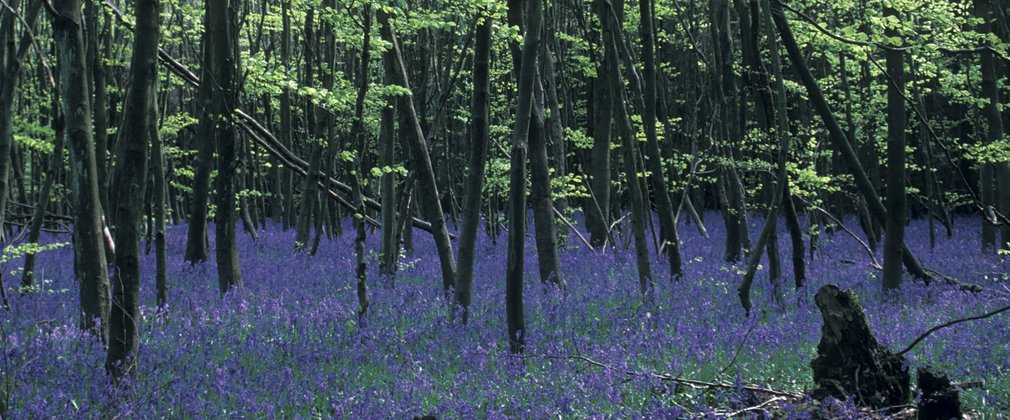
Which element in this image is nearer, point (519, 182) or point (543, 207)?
point (519, 182)

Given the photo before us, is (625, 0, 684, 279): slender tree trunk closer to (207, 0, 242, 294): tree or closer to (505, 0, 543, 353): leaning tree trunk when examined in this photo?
(505, 0, 543, 353): leaning tree trunk

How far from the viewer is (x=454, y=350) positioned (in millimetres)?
6922

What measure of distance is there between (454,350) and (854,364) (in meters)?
3.29

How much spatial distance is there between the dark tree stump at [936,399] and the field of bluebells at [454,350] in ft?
1.60

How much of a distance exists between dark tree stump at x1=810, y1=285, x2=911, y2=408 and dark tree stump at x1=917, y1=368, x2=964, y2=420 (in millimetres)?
283

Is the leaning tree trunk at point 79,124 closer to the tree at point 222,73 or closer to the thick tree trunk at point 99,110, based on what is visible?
the thick tree trunk at point 99,110

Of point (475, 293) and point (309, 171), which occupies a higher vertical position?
point (309, 171)

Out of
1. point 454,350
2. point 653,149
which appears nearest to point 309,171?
point 653,149

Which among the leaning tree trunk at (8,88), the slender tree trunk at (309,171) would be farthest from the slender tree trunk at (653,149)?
the leaning tree trunk at (8,88)

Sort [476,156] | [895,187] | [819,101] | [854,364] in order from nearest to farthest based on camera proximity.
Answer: [854,364] < [476,156] < [819,101] < [895,187]

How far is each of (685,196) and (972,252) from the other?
230 inches

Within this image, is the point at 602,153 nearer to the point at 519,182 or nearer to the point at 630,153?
the point at 630,153

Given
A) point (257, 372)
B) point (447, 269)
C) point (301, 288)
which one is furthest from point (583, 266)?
point (257, 372)

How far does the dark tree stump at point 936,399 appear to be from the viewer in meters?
4.39
